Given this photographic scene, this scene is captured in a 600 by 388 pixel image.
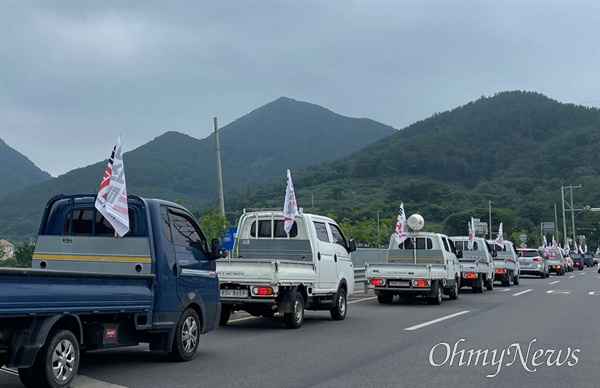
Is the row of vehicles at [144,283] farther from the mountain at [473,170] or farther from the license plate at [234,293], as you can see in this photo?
the mountain at [473,170]

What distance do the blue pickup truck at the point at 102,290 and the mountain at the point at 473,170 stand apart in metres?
87.1

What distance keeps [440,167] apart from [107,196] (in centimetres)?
13816

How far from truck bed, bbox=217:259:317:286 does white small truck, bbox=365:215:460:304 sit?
24.3 ft

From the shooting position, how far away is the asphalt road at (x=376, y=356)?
8.50m

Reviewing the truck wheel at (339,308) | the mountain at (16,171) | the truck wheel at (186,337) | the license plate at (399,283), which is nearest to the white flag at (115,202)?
the truck wheel at (186,337)

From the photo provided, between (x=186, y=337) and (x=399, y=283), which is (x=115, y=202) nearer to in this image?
(x=186, y=337)

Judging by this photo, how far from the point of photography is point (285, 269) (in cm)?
1370

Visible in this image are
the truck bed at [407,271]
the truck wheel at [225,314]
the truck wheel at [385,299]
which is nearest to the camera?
the truck wheel at [225,314]

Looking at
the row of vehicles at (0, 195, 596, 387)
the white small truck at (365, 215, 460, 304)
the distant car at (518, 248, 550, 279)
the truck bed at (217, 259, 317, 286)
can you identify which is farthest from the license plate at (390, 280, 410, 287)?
the distant car at (518, 248, 550, 279)

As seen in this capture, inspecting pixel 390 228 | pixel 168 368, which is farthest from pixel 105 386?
pixel 390 228

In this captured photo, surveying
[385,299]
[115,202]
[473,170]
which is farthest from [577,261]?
[473,170]

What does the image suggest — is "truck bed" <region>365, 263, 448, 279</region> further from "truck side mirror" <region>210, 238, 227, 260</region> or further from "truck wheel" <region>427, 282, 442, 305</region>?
"truck side mirror" <region>210, 238, 227, 260</region>

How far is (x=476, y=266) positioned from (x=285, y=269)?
15599 millimetres

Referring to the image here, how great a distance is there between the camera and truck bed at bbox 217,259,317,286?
44.0 feet
